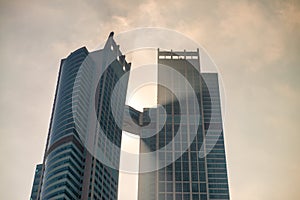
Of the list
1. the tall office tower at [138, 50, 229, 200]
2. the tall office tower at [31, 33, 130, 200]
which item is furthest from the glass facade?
the tall office tower at [138, 50, 229, 200]

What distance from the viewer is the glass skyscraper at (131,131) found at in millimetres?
122188

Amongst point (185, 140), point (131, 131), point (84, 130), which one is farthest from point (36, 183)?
point (185, 140)

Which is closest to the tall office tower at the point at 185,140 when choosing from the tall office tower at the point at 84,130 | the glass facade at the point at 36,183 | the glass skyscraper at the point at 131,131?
the glass skyscraper at the point at 131,131

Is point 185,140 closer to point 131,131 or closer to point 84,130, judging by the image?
point 131,131

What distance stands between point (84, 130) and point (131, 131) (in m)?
26.2

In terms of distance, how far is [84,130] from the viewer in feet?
428

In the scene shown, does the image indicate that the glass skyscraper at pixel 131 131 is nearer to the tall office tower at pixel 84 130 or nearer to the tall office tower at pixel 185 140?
the tall office tower at pixel 84 130

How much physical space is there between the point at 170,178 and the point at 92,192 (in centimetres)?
2668

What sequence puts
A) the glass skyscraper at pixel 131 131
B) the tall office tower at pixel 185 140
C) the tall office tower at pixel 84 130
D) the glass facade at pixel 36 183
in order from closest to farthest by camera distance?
1. the tall office tower at pixel 84 130
2. the glass skyscraper at pixel 131 131
3. the tall office tower at pixel 185 140
4. the glass facade at pixel 36 183

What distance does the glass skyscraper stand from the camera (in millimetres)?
122188

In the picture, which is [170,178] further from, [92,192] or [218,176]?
[92,192]

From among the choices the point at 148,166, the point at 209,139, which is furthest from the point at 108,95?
the point at 209,139

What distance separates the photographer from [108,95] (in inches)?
5679

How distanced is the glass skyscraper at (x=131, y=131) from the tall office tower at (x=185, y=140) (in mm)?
294
